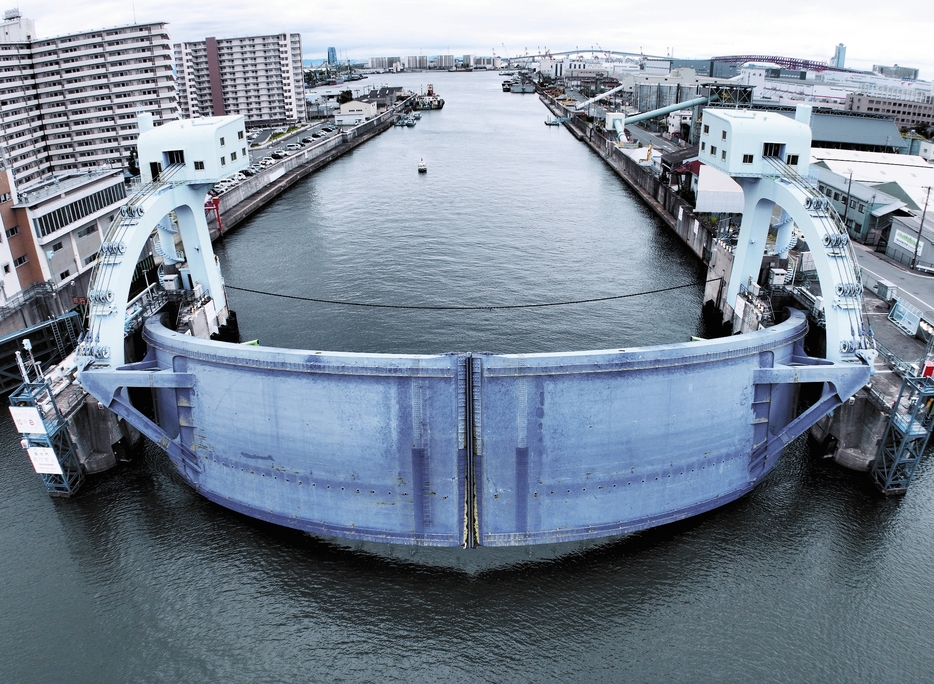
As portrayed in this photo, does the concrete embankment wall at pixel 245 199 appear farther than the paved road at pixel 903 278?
No

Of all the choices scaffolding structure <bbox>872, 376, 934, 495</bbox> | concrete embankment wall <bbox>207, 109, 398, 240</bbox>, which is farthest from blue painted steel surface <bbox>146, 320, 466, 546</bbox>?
concrete embankment wall <bbox>207, 109, 398, 240</bbox>

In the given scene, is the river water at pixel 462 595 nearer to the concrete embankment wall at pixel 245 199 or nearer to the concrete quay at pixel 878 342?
the concrete quay at pixel 878 342

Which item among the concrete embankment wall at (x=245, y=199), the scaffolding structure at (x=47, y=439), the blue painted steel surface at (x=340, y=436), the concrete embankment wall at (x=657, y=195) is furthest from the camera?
the concrete embankment wall at (x=657, y=195)

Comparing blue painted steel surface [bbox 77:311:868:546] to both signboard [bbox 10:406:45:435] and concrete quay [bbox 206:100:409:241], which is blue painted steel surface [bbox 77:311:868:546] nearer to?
signboard [bbox 10:406:45:435]

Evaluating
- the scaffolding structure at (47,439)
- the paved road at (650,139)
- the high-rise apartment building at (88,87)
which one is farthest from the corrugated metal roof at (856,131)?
the scaffolding structure at (47,439)

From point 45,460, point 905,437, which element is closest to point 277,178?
point 45,460
